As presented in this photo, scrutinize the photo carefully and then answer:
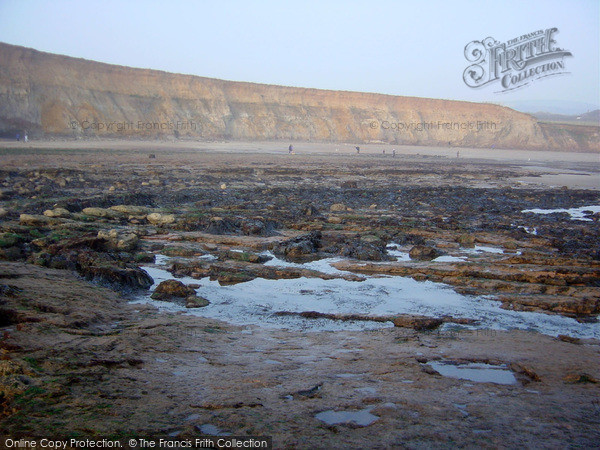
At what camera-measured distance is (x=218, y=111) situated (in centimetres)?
6625

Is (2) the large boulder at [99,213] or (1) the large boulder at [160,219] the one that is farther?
(2) the large boulder at [99,213]

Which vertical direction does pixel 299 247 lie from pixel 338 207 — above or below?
below

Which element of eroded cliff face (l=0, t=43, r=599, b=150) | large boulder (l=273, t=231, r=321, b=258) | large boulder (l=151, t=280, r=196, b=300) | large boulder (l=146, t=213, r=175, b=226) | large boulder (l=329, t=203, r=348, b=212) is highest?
eroded cliff face (l=0, t=43, r=599, b=150)

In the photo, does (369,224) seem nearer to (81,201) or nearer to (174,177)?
(81,201)

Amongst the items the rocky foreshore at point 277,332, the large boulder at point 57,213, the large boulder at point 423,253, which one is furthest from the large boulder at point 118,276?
the large boulder at point 423,253

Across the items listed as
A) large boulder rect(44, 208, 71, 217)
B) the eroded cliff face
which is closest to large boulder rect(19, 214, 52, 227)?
large boulder rect(44, 208, 71, 217)

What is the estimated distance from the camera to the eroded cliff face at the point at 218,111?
160 feet

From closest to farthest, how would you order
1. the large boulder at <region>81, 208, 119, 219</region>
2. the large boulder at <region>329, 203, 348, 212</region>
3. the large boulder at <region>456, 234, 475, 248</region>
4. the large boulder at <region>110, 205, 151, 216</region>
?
the large boulder at <region>456, 234, 475, 248</region>, the large boulder at <region>81, 208, 119, 219</region>, the large boulder at <region>110, 205, 151, 216</region>, the large boulder at <region>329, 203, 348, 212</region>

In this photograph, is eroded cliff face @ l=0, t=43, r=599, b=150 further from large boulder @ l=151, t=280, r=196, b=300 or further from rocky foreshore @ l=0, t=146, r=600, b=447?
large boulder @ l=151, t=280, r=196, b=300

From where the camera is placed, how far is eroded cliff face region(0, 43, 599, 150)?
4869 centimetres

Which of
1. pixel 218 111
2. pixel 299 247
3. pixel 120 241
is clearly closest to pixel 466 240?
pixel 299 247

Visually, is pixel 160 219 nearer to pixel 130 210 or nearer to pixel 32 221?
pixel 130 210

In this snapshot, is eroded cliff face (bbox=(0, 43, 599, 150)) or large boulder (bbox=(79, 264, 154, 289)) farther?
eroded cliff face (bbox=(0, 43, 599, 150))

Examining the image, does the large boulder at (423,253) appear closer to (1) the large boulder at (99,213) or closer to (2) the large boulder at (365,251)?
(2) the large boulder at (365,251)
